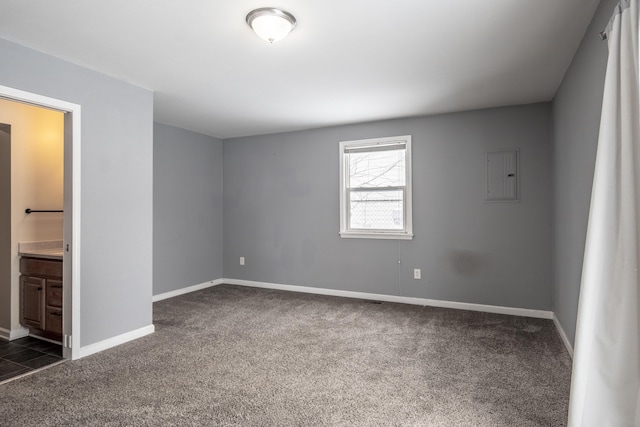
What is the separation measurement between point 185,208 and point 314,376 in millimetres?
3492

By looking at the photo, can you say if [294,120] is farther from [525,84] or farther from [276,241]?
[525,84]

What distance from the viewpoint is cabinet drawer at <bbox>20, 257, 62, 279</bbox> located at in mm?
3275

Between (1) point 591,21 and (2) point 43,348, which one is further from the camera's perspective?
(2) point 43,348

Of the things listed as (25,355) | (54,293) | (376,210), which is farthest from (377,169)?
(25,355)

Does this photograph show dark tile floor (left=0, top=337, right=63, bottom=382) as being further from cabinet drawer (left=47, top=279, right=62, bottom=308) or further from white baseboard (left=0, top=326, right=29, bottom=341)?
cabinet drawer (left=47, top=279, right=62, bottom=308)

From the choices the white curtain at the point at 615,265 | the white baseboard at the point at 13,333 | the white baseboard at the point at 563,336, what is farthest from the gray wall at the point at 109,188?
the white baseboard at the point at 563,336

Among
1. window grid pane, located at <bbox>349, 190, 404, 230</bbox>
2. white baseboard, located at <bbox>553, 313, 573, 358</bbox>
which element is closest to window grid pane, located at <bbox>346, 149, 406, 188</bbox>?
window grid pane, located at <bbox>349, 190, 404, 230</bbox>

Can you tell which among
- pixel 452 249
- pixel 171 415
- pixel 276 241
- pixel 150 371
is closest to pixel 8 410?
pixel 150 371

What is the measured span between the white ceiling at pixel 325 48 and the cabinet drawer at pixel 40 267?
5.75ft

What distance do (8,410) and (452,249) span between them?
4.17 m

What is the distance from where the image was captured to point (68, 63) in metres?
2.93

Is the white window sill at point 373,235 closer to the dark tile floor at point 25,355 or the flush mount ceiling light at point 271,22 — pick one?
the flush mount ceiling light at point 271,22

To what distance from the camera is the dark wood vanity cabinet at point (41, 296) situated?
10.7 ft

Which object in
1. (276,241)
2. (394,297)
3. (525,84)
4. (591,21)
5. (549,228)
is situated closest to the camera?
(591,21)
